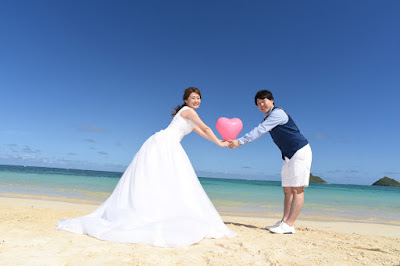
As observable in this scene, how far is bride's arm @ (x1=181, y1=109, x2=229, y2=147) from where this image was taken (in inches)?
156

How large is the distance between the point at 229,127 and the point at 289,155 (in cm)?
122

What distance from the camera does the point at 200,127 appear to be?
417cm

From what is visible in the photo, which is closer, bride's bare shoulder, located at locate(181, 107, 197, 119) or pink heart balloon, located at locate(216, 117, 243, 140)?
bride's bare shoulder, located at locate(181, 107, 197, 119)

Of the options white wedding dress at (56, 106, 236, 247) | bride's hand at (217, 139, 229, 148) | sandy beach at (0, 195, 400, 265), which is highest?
bride's hand at (217, 139, 229, 148)

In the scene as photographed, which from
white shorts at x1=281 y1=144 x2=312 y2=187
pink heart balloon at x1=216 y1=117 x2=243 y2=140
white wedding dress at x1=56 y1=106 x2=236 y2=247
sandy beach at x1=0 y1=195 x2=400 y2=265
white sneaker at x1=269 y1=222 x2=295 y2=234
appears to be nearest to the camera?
sandy beach at x1=0 y1=195 x2=400 y2=265

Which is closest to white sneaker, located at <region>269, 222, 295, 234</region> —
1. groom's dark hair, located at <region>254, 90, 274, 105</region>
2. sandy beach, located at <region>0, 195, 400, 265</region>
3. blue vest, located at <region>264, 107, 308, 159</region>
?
sandy beach, located at <region>0, 195, 400, 265</region>

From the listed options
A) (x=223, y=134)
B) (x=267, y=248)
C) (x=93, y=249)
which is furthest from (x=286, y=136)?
(x=93, y=249)

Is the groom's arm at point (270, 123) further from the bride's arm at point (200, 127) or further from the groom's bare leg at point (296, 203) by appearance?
the groom's bare leg at point (296, 203)

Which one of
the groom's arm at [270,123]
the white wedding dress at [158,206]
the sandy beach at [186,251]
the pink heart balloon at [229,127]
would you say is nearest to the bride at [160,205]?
the white wedding dress at [158,206]

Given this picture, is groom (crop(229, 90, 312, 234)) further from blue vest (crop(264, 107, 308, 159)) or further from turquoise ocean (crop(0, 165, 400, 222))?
turquoise ocean (crop(0, 165, 400, 222))

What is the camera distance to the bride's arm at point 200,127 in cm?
397

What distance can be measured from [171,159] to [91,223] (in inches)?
52.5

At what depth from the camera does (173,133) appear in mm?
3926

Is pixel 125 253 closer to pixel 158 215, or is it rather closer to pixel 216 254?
pixel 158 215
